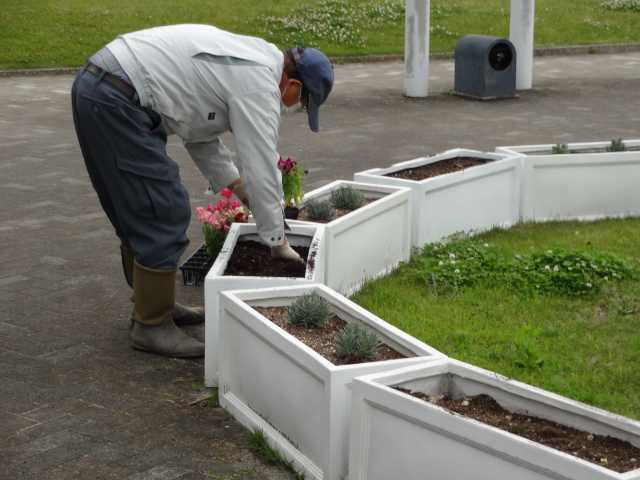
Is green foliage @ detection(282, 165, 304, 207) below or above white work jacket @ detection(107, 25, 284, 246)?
below

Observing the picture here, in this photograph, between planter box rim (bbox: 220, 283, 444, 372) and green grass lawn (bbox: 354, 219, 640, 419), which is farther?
green grass lawn (bbox: 354, 219, 640, 419)

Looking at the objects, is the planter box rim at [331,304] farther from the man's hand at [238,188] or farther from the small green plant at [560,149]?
the small green plant at [560,149]

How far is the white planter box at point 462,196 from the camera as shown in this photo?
7941 mm

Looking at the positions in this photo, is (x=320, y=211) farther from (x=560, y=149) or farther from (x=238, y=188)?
(x=560, y=149)

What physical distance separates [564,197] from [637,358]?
328 cm

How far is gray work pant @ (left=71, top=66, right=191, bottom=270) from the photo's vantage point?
5.54 m

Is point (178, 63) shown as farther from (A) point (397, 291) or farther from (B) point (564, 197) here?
(B) point (564, 197)

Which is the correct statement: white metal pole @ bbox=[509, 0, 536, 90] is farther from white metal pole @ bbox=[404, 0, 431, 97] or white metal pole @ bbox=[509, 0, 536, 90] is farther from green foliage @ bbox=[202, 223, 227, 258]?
green foliage @ bbox=[202, 223, 227, 258]

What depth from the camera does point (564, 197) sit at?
9031 millimetres

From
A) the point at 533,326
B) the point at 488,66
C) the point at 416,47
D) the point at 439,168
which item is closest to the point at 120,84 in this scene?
the point at 533,326

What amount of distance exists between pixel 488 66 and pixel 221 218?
380 inches

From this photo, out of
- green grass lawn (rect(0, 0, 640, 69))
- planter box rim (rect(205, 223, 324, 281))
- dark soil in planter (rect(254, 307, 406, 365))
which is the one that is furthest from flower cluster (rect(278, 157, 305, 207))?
green grass lawn (rect(0, 0, 640, 69))

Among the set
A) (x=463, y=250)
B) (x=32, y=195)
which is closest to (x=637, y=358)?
(x=463, y=250)

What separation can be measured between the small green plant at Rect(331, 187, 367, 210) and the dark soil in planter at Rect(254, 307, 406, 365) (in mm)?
2024
